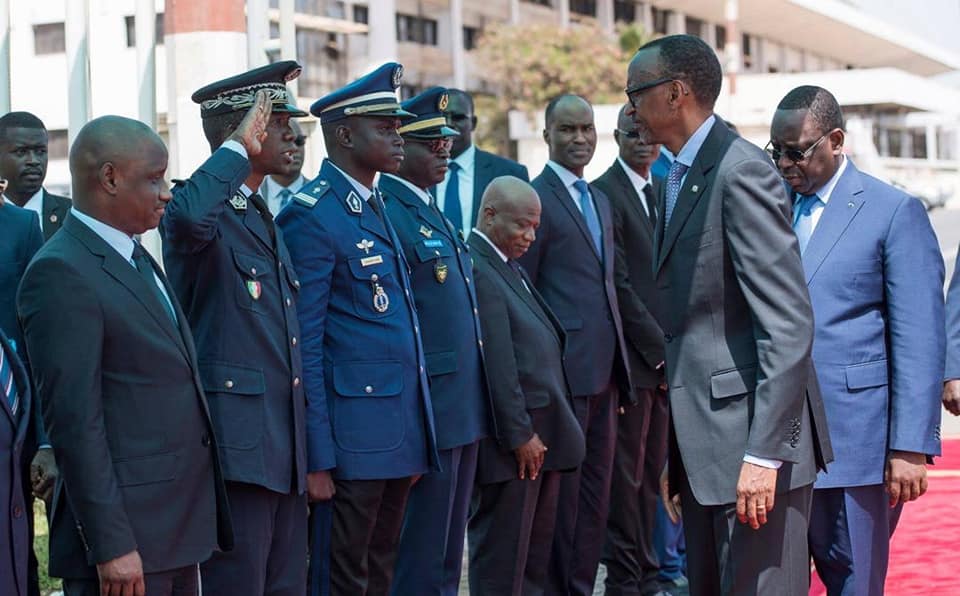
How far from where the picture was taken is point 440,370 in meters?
5.13

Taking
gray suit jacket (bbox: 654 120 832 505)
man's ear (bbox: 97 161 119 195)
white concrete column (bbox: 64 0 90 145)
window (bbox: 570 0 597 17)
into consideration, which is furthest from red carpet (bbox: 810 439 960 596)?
window (bbox: 570 0 597 17)

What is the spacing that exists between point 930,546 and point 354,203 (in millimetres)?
3734

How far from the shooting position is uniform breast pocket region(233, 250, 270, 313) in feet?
13.9

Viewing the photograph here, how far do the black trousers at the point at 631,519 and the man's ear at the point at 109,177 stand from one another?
3.37 metres

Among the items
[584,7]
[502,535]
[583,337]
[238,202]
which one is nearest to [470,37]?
[584,7]

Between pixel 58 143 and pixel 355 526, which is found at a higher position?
pixel 58 143

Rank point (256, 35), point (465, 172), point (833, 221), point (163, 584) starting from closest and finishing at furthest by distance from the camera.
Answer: point (163, 584) < point (833, 221) < point (465, 172) < point (256, 35)

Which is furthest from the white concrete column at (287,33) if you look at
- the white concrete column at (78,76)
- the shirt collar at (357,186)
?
the shirt collar at (357,186)

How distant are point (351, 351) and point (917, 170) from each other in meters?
57.3

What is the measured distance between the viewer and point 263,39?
27.1ft

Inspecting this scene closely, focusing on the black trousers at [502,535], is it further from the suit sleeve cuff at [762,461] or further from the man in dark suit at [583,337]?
the suit sleeve cuff at [762,461]

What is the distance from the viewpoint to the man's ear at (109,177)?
3738 mm

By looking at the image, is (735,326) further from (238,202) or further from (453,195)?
(453,195)

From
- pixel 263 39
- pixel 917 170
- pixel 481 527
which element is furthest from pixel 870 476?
pixel 917 170
